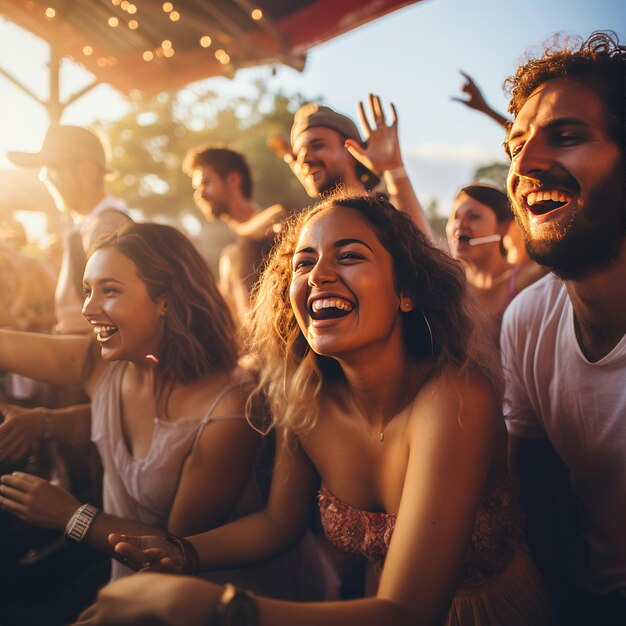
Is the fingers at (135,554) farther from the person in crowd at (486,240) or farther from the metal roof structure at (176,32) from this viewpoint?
the metal roof structure at (176,32)

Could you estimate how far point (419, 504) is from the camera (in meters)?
1.20

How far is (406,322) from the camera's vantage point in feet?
5.32

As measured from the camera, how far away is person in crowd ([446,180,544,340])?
2672 millimetres

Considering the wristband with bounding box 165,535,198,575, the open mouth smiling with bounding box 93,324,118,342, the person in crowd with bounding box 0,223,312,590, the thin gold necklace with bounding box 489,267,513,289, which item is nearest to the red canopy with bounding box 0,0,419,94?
the thin gold necklace with bounding box 489,267,513,289

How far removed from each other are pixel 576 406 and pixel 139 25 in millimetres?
3944

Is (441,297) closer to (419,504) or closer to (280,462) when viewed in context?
(419,504)

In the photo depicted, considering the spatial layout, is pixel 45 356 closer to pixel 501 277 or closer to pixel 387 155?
pixel 387 155

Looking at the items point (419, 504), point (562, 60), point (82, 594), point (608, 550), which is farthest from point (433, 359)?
point (82, 594)

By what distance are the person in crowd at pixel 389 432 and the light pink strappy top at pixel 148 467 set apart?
0.79 feet

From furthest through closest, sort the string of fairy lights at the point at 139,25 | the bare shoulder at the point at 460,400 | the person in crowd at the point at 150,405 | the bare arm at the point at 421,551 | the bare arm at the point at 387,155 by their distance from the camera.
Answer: the string of fairy lights at the point at 139,25
the bare arm at the point at 387,155
the person in crowd at the point at 150,405
the bare shoulder at the point at 460,400
the bare arm at the point at 421,551

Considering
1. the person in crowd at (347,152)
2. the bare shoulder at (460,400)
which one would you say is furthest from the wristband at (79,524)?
the person in crowd at (347,152)

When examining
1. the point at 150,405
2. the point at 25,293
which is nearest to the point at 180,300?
the point at 150,405

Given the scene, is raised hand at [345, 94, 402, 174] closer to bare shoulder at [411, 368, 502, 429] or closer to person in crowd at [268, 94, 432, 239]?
person in crowd at [268, 94, 432, 239]

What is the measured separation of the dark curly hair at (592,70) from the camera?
1.43 metres
